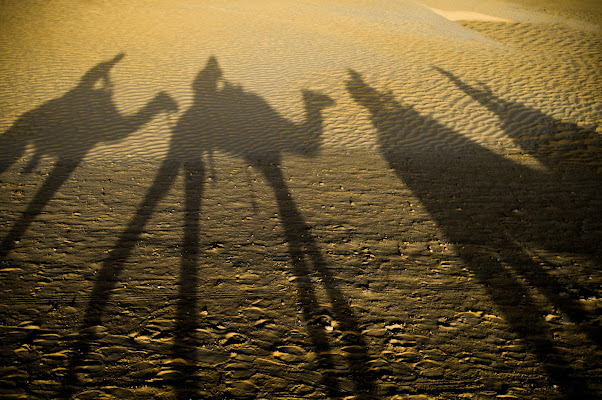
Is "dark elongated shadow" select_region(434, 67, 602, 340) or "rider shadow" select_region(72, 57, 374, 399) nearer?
"rider shadow" select_region(72, 57, 374, 399)

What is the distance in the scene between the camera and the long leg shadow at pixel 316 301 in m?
3.21

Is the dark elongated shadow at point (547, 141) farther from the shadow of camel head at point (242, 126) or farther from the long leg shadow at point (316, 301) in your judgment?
the shadow of camel head at point (242, 126)

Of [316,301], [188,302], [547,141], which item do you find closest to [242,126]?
[188,302]

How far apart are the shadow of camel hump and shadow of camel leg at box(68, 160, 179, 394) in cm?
682

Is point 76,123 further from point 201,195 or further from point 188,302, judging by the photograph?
point 188,302

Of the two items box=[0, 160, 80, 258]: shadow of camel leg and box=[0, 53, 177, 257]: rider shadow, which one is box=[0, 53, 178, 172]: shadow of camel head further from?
box=[0, 160, 80, 258]: shadow of camel leg

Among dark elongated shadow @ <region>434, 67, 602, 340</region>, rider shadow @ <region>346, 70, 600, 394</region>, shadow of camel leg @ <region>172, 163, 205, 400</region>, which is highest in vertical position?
dark elongated shadow @ <region>434, 67, 602, 340</region>

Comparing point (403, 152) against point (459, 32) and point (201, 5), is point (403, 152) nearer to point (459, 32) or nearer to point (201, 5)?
point (459, 32)

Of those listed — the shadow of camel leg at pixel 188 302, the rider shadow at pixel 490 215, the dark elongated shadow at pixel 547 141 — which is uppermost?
the dark elongated shadow at pixel 547 141

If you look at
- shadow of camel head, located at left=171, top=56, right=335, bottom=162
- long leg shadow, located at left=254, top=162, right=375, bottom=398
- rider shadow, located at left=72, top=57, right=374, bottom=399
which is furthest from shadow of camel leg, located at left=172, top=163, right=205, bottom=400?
shadow of camel head, located at left=171, top=56, right=335, bottom=162

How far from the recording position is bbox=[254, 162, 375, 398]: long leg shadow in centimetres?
321

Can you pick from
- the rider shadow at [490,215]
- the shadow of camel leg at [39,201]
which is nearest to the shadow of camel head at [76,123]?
the shadow of camel leg at [39,201]

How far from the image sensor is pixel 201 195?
5.99 m

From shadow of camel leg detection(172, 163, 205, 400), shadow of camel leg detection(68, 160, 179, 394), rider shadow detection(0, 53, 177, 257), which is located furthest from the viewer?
rider shadow detection(0, 53, 177, 257)
